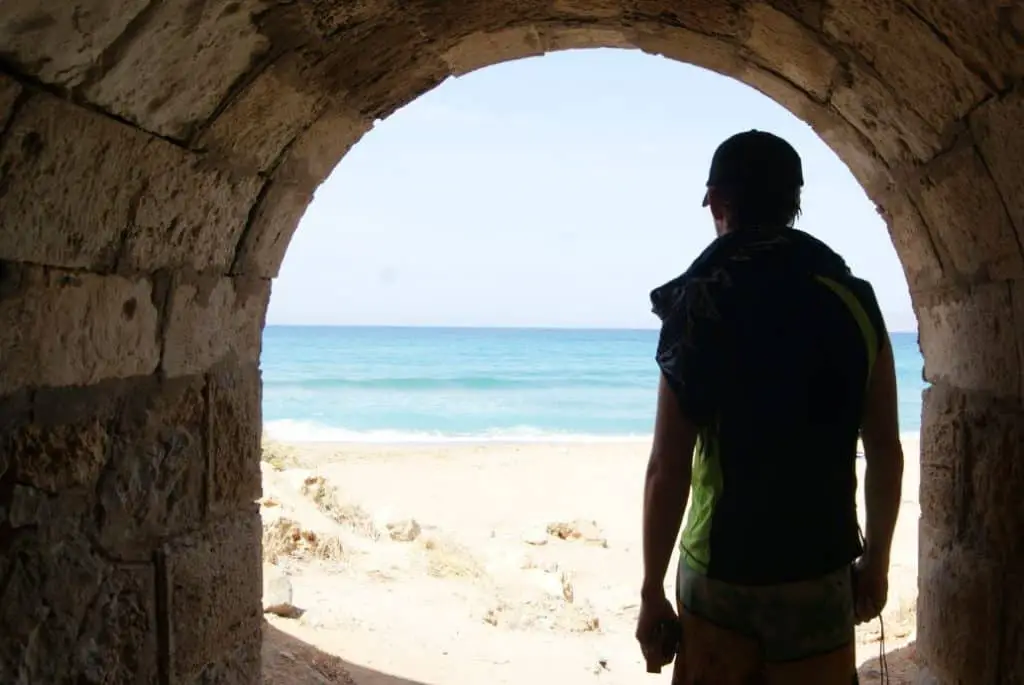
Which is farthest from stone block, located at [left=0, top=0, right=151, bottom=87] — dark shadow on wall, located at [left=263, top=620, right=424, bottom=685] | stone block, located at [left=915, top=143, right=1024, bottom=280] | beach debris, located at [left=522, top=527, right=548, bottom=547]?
beach debris, located at [left=522, top=527, right=548, bottom=547]

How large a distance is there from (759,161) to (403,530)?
229 inches

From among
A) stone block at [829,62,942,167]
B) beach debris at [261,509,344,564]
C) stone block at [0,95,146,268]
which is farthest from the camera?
beach debris at [261,509,344,564]

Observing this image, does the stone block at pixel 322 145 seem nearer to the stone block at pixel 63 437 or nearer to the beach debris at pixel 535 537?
the stone block at pixel 63 437

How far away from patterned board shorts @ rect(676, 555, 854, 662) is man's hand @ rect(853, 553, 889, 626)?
0.15m

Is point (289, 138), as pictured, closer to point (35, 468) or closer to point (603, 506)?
point (35, 468)

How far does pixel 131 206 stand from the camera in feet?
6.08

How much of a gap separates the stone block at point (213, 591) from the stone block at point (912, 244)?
Result: 1991 mm

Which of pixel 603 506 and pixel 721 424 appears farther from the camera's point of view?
pixel 603 506

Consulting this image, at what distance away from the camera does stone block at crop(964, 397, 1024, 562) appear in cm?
195

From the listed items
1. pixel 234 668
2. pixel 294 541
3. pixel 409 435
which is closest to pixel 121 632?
pixel 234 668

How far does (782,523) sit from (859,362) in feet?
1.08

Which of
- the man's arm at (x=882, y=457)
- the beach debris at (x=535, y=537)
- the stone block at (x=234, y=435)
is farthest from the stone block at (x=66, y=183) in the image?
the beach debris at (x=535, y=537)

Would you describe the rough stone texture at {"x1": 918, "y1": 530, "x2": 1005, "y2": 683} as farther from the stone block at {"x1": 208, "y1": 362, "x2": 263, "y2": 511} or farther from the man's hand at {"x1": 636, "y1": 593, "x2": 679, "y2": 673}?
the stone block at {"x1": 208, "y1": 362, "x2": 263, "y2": 511}

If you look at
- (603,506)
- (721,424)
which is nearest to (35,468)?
(721,424)
